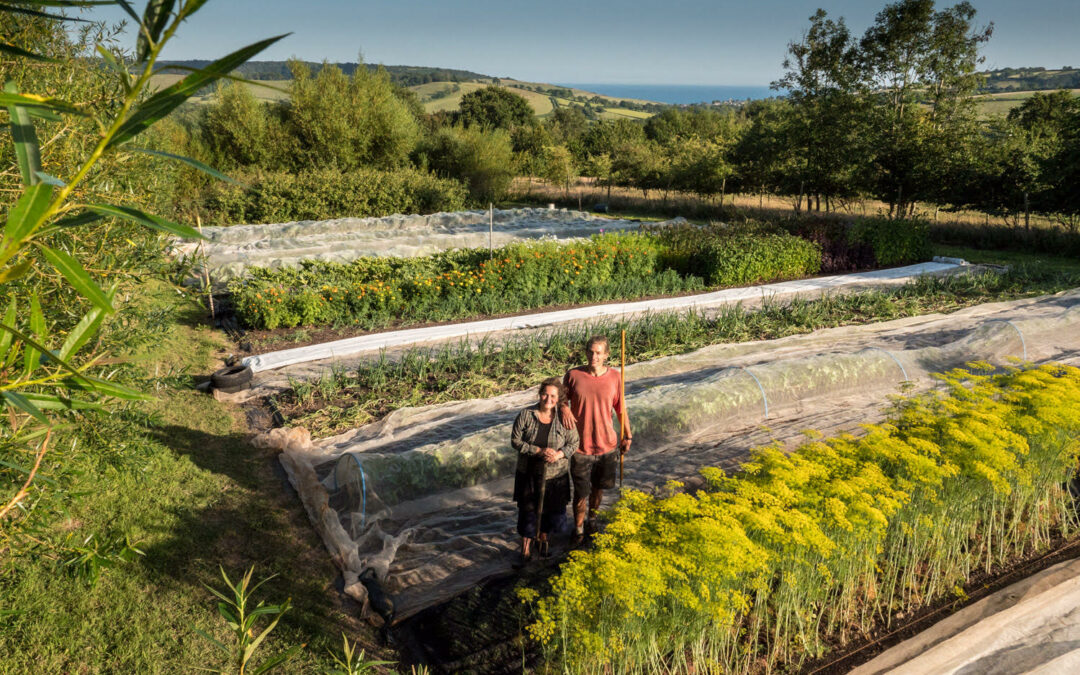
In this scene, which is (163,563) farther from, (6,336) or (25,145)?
(25,145)

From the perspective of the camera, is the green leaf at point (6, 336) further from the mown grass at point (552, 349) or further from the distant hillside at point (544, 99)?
the distant hillside at point (544, 99)

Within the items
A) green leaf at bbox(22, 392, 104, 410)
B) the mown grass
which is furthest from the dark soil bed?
the mown grass

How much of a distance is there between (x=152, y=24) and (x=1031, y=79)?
419 feet

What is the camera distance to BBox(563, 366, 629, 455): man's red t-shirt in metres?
4.61

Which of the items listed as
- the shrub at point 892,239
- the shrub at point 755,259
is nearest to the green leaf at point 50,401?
the shrub at point 755,259

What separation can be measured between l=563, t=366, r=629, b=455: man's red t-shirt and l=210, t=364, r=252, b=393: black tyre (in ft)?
15.1

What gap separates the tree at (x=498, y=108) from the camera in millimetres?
56438

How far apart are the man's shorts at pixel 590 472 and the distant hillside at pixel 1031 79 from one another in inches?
3981

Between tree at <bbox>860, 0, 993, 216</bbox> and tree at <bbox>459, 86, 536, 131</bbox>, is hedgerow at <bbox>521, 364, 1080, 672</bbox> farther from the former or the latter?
tree at <bbox>459, 86, 536, 131</bbox>

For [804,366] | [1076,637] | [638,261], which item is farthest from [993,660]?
[638,261]

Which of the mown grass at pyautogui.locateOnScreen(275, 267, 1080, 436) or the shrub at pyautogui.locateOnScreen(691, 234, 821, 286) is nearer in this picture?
the mown grass at pyautogui.locateOnScreen(275, 267, 1080, 436)

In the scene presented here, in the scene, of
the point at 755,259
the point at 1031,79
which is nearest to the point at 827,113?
the point at 755,259

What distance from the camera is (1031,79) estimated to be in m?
97.4

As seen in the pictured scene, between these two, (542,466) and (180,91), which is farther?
(542,466)
